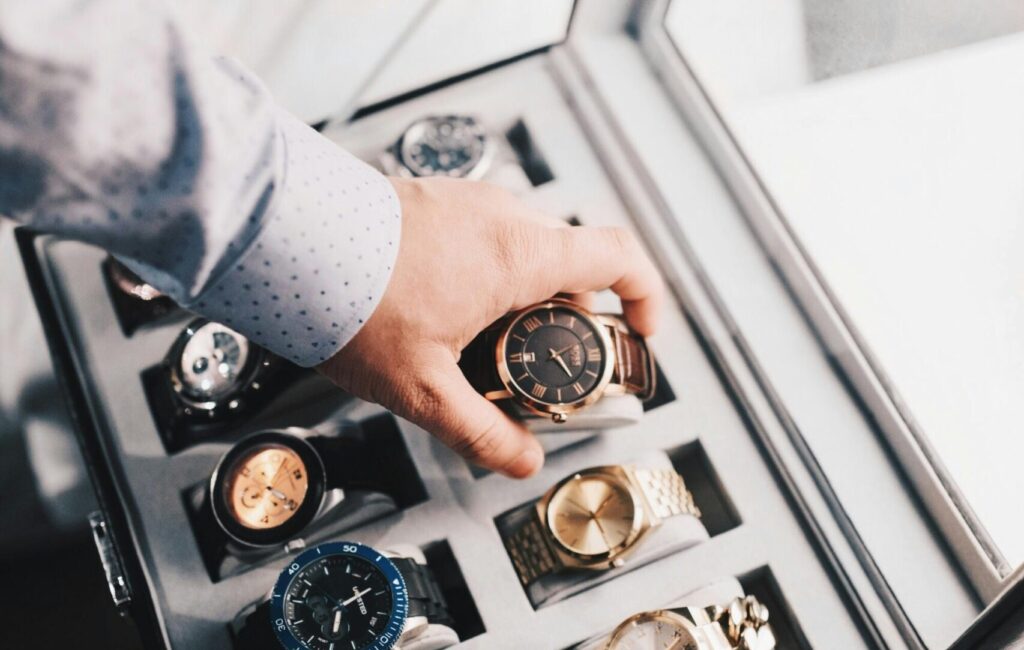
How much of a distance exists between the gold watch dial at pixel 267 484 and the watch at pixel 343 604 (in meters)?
0.08

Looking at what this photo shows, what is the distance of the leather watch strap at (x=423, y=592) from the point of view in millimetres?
685

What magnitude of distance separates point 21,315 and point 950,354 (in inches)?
44.7

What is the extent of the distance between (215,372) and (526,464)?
328 millimetres

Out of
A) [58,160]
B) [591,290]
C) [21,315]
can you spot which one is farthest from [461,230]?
[21,315]

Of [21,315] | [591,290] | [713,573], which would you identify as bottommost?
[713,573]

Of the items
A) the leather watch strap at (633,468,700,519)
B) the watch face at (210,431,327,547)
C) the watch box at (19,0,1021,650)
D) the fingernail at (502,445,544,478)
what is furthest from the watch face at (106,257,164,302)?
the leather watch strap at (633,468,700,519)

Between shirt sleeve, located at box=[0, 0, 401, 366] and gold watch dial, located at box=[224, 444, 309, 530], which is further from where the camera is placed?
gold watch dial, located at box=[224, 444, 309, 530]

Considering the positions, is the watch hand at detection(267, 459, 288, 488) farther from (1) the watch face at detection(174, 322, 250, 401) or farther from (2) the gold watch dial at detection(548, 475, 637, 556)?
(2) the gold watch dial at detection(548, 475, 637, 556)

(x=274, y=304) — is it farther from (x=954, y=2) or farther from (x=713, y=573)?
(x=954, y=2)

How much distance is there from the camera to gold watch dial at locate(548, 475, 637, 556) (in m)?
0.71

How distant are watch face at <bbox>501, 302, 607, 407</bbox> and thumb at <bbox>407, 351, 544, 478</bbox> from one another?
0.04m

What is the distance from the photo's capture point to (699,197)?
0.88 meters

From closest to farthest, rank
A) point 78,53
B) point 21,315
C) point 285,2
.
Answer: point 78,53 → point 285,2 → point 21,315

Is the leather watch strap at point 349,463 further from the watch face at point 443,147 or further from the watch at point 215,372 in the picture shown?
the watch face at point 443,147
